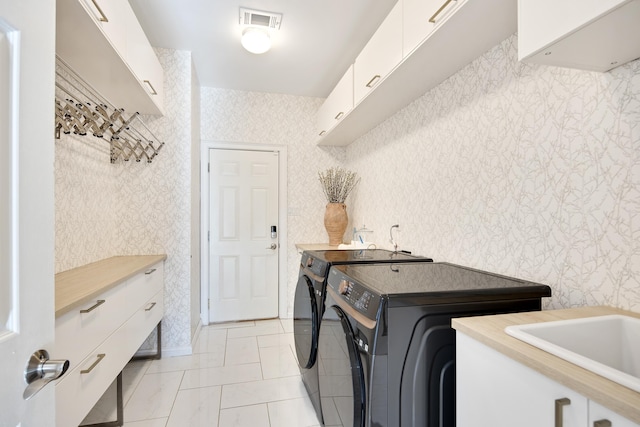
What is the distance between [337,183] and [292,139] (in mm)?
776

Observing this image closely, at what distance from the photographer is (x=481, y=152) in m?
1.55

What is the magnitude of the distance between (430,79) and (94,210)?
243 cm

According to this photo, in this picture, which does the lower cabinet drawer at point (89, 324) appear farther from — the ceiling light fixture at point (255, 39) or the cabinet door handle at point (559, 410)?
the ceiling light fixture at point (255, 39)

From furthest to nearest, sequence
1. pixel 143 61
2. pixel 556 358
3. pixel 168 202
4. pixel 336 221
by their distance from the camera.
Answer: pixel 336 221 → pixel 168 202 → pixel 143 61 → pixel 556 358

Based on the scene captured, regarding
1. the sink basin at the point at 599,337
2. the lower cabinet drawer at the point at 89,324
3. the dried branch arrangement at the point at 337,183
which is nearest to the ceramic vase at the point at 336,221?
the dried branch arrangement at the point at 337,183

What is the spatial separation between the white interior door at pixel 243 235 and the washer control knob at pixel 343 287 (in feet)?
7.18

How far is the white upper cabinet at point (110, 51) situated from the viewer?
4.41 ft

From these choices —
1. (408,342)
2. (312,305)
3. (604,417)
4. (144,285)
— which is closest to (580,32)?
(604,417)

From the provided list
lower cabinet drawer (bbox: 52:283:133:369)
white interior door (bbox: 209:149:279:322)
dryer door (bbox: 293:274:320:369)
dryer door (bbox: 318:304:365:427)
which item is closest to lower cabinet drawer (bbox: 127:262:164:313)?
lower cabinet drawer (bbox: 52:283:133:369)

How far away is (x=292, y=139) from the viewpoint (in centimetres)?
348

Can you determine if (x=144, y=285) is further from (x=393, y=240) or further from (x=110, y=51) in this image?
(x=393, y=240)

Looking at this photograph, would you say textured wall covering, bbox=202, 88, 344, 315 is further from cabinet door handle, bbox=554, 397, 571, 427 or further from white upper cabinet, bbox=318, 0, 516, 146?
cabinet door handle, bbox=554, 397, 571, 427

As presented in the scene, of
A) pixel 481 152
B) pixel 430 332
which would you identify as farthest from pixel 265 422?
pixel 481 152

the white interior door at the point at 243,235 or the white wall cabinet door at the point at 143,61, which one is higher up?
the white wall cabinet door at the point at 143,61
